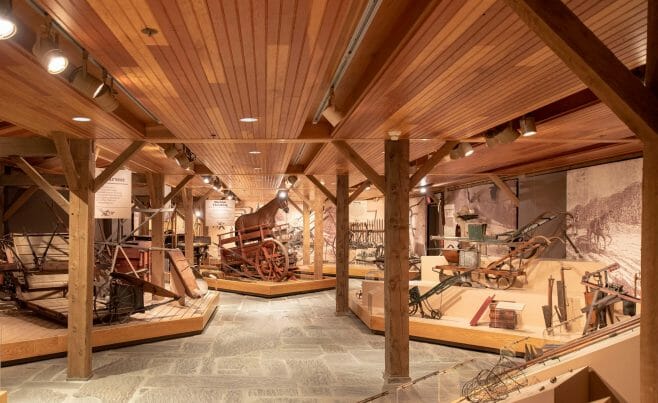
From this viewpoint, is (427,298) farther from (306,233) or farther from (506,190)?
(306,233)

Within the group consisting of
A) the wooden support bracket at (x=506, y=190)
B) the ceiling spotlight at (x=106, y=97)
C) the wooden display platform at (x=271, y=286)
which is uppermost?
the ceiling spotlight at (x=106, y=97)

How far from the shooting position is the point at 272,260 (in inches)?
510

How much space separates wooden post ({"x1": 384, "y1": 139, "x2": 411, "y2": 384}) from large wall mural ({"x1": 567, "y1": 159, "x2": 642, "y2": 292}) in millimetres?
3775

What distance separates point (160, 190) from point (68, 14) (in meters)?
7.82

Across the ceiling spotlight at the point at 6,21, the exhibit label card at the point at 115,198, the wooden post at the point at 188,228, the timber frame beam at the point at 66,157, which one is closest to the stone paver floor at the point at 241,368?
the exhibit label card at the point at 115,198

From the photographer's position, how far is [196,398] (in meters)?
5.30

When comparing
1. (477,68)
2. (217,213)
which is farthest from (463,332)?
(217,213)

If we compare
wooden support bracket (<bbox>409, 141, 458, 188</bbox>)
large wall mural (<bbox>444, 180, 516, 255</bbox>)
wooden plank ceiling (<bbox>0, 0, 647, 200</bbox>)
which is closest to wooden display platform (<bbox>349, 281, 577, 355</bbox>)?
wooden support bracket (<bbox>409, 141, 458, 188</bbox>)

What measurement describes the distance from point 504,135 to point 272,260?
28.2 ft

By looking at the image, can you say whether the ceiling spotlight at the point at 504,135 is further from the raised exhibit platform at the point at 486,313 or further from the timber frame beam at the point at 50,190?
the timber frame beam at the point at 50,190

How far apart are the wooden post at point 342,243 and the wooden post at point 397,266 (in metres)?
3.89

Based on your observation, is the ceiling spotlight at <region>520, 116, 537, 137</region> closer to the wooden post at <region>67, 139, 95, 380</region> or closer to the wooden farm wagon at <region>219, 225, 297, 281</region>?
the wooden post at <region>67, 139, 95, 380</region>

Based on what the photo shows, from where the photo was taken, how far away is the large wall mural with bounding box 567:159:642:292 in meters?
7.15

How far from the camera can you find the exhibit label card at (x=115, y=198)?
276 inches
